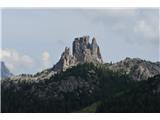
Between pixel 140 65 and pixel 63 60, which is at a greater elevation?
pixel 63 60

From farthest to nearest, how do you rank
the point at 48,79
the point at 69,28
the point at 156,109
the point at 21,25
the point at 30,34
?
the point at 48,79 → the point at 69,28 → the point at 30,34 → the point at 21,25 → the point at 156,109

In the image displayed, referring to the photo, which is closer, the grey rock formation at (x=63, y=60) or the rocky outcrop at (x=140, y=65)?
the grey rock formation at (x=63, y=60)

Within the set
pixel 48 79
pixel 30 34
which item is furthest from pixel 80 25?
pixel 48 79

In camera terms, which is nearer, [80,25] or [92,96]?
[80,25]

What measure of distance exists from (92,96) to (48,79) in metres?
14.0

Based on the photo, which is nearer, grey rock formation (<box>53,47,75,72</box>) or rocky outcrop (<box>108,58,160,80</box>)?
grey rock formation (<box>53,47,75,72</box>)

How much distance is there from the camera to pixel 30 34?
159 ft

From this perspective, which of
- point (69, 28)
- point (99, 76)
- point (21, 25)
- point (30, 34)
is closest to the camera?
point (21, 25)

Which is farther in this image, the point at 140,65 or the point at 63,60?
the point at 140,65
